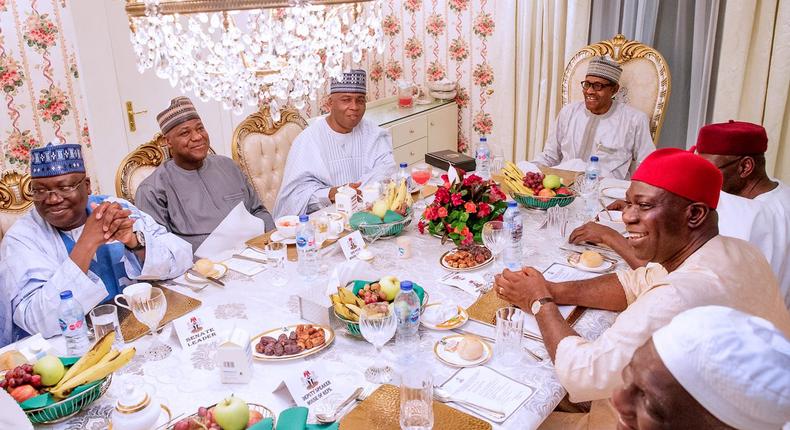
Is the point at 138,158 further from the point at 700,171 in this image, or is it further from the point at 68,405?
the point at 700,171

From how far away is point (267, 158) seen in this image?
3.38m

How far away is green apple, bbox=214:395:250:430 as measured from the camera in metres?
1.31

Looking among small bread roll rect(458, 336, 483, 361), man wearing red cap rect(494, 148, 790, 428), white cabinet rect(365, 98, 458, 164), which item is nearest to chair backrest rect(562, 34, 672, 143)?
white cabinet rect(365, 98, 458, 164)

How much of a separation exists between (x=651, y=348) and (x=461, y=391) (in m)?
0.64

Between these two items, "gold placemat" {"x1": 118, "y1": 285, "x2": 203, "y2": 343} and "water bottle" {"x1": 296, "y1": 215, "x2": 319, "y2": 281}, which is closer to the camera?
"gold placemat" {"x1": 118, "y1": 285, "x2": 203, "y2": 343}

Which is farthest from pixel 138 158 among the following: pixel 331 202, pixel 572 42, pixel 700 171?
pixel 572 42

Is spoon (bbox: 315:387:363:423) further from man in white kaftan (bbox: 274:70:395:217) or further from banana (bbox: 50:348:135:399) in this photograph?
man in white kaftan (bbox: 274:70:395:217)

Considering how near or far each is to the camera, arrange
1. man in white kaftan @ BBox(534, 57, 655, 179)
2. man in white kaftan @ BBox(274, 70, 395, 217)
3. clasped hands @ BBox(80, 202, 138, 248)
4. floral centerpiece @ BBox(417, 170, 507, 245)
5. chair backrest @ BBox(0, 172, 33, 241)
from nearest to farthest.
A: clasped hands @ BBox(80, 202, 138, 248)
chair backrest @ BBox(0, 172, 33, 241)
floral centerpiece @ BBox(417, 170, 507, 245)
man in white kaftan @ BBox(274, 70, 395, 217)
man in white kaftan @ BBox(534, 57, 655, 179)

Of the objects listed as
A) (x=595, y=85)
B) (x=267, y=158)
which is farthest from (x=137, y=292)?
(x=595, y=85)

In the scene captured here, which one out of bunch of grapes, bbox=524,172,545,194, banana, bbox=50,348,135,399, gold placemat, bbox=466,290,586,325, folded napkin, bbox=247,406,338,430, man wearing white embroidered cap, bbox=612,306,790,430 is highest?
man wearing white embroidered cap, bbox=612,306,790,430

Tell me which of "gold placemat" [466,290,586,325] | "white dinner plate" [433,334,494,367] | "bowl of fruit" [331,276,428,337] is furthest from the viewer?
"gold placemat" [466,290,586,325]

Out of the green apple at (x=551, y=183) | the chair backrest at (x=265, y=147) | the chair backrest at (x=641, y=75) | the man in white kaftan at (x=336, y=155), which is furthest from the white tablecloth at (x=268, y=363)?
the chair backrest at (x=641, y=75)

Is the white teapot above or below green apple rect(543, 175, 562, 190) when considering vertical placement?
below

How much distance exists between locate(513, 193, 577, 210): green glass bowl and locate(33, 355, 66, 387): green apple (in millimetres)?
1962
